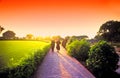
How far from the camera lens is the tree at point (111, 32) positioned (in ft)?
217

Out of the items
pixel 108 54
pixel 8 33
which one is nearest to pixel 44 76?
pixel 108 54

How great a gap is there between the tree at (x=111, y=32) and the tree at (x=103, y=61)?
51.8 m

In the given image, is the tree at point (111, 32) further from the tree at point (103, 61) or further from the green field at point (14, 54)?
the tree at point (103, 61)

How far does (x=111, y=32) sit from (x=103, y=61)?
186 feet

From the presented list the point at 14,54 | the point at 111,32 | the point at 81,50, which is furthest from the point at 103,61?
the point at 111,32

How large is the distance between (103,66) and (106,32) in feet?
190

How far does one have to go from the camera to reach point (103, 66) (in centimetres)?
1402

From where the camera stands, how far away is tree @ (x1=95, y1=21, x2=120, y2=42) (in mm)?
66075

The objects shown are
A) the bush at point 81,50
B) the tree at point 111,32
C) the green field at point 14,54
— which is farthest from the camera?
the tree at point 111,32

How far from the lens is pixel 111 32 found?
228ft

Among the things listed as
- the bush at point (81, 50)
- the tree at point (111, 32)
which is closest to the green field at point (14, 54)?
the bush at point (81, 50)

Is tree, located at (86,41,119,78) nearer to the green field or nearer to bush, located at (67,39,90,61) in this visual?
the green field

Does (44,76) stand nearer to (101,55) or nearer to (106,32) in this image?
(101,55)

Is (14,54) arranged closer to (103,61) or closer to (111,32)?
(103,61)
